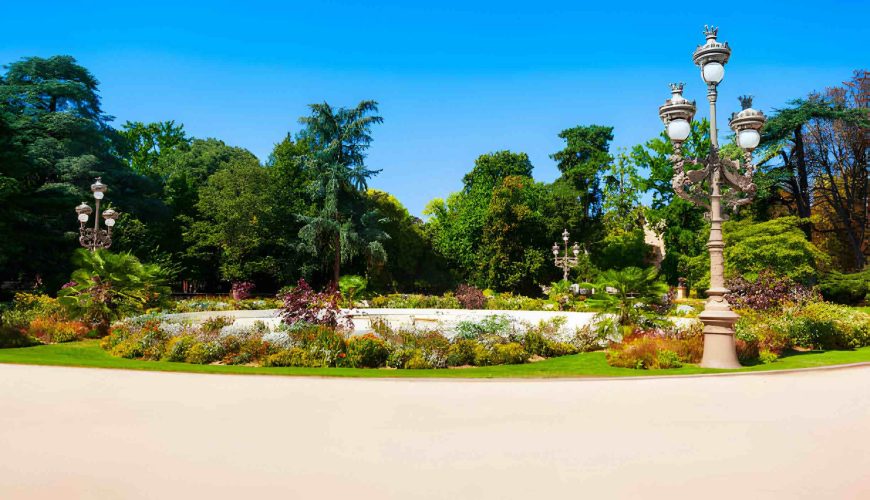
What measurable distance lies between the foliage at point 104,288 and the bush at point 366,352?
404 inches

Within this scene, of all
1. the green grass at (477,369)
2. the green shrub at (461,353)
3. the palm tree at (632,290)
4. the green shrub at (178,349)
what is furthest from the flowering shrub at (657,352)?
the green shrub at (178,349)

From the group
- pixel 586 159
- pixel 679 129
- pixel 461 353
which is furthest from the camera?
pixel 586 159

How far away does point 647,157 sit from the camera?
45.4 meters

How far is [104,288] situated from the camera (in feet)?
62.1

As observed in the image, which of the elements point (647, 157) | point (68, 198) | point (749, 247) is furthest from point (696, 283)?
point (68, 198)

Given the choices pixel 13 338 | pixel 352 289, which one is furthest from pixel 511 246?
pixel 13 338

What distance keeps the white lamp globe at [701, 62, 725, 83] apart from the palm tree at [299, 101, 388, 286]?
94.6ft

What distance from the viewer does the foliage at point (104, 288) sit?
1834 cm

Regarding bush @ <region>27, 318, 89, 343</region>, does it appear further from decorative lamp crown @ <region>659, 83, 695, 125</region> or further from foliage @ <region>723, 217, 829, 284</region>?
foliage @ <region>723, 217, 829, 284</region>

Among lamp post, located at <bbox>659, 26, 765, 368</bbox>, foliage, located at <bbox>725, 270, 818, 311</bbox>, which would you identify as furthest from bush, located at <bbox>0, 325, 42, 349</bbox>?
foliage, located at <bbox>725, 270, 818, 311</bbox>

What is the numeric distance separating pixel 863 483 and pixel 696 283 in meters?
33.3

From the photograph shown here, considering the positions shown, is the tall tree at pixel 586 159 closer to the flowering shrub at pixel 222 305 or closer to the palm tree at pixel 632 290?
the flowering shrub at pixel 222 305

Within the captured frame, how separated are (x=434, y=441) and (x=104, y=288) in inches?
683

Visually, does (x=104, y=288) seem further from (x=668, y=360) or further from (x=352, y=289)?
(x=668, y=360)
